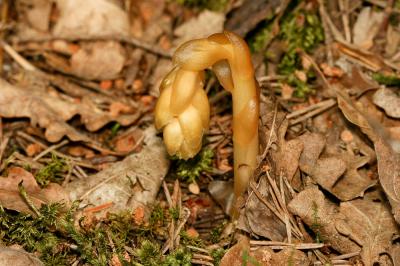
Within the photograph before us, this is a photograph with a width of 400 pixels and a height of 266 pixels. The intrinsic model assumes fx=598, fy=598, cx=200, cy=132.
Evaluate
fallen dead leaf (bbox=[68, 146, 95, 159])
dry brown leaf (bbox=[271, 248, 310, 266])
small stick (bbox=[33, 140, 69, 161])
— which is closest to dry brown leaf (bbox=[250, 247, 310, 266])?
dry brown leaf (bbox=[271, 248, 310, 266])

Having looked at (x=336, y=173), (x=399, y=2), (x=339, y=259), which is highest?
(x=399, y=2)

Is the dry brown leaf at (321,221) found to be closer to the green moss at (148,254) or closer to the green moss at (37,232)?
the green moss at (148,254)

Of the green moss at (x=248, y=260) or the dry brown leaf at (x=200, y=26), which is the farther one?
the dry brown leaf at (x=200, y=26)

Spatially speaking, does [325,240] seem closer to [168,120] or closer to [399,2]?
[168,120]

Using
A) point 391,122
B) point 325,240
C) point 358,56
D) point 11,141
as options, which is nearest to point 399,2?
point 358,56

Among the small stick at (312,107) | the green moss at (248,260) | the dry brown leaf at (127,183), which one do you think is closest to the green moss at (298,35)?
the small stick at (312,107)

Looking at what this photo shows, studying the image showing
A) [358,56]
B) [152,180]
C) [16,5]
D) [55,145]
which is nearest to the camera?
[152,180]
